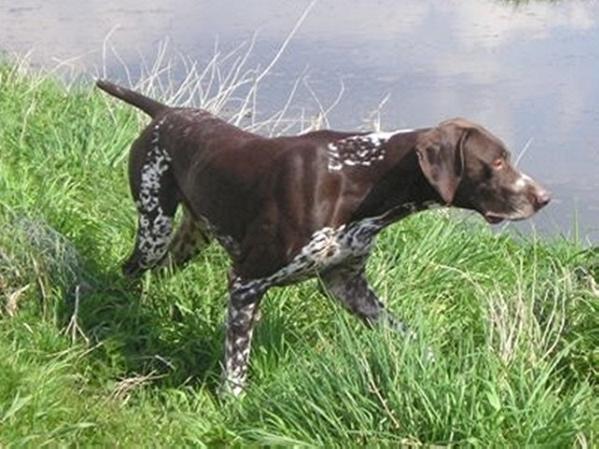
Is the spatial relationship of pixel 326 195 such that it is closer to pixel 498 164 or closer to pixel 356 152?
pixel 356 152

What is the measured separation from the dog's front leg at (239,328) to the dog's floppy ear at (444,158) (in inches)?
31.2

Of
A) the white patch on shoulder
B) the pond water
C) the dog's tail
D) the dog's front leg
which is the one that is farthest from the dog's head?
the pond water

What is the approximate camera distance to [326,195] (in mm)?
4617

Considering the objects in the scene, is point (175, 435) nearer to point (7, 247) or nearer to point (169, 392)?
point (169, 392)

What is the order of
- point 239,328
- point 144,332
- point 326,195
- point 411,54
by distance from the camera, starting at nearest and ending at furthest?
point 326,195 < point 239,328 < point 144,332 < point 411,54

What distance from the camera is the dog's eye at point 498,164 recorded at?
4.56 meters

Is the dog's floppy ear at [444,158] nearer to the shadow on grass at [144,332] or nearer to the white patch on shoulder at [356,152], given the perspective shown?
the white patch on shoulder at [356,152]

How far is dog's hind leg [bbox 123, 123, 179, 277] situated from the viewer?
214 inches

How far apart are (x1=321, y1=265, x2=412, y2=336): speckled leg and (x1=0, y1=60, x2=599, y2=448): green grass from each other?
0.06m

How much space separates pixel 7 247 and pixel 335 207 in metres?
1.62

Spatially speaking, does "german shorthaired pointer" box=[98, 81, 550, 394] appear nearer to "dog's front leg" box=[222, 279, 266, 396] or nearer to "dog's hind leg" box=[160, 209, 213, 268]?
"dog's front leg" box=[222, 279, 266, 396]

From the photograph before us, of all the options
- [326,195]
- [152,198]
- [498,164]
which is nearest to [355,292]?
[326,195]

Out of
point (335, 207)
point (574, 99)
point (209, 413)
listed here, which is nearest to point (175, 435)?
point (209, 413)

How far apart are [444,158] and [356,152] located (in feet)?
1.13
